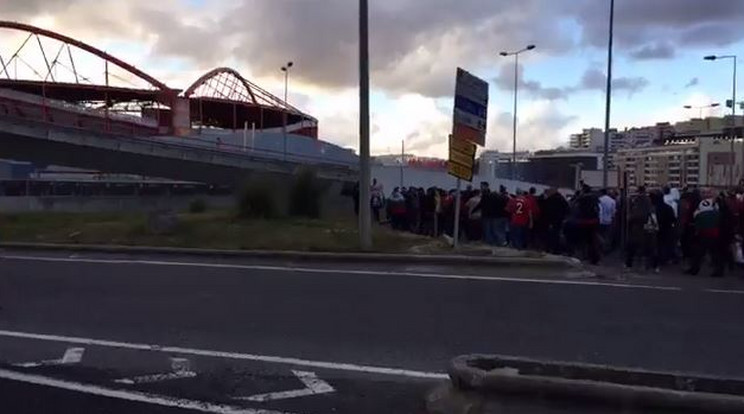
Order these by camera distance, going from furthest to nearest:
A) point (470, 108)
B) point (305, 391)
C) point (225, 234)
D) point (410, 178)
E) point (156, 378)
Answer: point (410, 178) → point (225, 234) → point (470, 108) → point (156, 378) → point (305, 391)

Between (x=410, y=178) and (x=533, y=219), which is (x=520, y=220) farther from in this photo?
(x=410, y=178)

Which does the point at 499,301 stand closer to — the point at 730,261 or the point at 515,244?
the point at 730,261

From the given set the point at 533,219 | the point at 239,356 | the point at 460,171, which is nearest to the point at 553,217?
the point at 533,219

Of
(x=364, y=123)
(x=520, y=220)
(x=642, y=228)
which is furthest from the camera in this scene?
(x=520, y=220)

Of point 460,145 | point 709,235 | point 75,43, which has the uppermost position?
point 75,43

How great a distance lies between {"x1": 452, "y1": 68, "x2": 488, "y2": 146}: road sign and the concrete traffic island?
10450 mm

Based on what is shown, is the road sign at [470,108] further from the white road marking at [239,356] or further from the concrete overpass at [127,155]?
the concrete overpass at [127,155]

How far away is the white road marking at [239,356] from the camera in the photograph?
24.0 ft

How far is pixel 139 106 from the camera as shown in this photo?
304 feet

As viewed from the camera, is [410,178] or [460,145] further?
[410,178]

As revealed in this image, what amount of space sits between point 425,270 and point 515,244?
4934mm

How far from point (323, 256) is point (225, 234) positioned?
15.0 feet

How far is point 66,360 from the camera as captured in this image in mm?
7961

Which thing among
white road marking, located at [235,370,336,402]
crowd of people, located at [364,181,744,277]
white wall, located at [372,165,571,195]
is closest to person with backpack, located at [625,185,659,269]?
crowd of people, located at [364,181,744,277]
